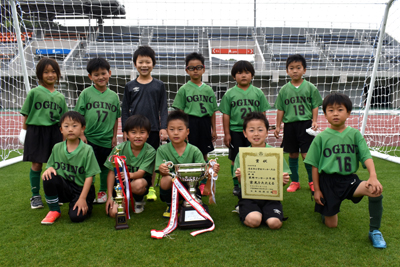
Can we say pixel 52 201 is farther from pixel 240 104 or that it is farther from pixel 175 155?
pixel 240 104

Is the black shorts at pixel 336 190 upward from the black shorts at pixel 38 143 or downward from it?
downward

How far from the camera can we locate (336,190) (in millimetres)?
1987

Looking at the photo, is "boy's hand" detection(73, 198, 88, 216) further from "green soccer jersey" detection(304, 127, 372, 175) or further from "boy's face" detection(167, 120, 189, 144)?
"green soccer jersey" detection(304, 127, 372, 175)

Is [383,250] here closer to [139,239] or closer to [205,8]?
[139,239]

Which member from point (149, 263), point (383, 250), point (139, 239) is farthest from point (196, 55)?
point (383, 250)

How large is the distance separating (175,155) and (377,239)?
1.59 meters

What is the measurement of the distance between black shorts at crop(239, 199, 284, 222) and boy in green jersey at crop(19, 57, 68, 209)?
192 centimetres

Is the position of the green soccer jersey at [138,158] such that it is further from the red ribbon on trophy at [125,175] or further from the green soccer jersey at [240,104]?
the green soccer jersey at [240,104]

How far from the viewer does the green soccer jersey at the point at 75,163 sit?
2.30m

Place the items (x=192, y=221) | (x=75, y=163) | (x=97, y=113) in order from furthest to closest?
(x=97, y=113) → (x=75, y=163) → (x=192, y=221)

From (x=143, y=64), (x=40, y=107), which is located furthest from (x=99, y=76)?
(x=40, y=107)

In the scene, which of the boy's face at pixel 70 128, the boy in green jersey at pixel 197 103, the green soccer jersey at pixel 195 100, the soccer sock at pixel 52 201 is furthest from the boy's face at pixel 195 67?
the soccer sock at pixel 52 201

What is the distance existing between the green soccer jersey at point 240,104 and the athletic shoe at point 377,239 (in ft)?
4.94

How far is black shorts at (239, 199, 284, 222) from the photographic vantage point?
209 centimetres
